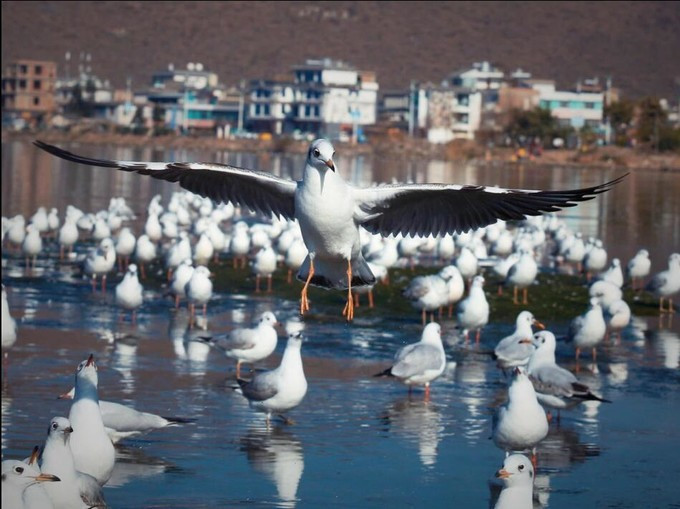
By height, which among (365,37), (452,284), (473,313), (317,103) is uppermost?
(365,37)

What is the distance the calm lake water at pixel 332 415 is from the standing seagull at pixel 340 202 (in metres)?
1.39

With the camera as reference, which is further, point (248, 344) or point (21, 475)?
point (248, 344)

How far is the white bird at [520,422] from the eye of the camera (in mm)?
10016

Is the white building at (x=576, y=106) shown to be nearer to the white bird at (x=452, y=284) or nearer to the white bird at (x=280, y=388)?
the white bird at (x=452, y=284)

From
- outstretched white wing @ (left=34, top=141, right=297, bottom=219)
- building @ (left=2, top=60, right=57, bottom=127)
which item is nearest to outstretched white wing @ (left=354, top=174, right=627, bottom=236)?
outstretched white wing @ (left=34, top=141, right=297, bottom=219)

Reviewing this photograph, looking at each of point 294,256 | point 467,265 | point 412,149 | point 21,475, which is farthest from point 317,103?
point 21,475

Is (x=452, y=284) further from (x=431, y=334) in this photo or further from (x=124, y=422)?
(x=124, y=422)

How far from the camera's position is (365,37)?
172 m

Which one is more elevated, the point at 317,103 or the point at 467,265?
the point at 317,103

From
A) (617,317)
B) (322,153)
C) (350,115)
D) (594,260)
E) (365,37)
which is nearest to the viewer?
(322,153)

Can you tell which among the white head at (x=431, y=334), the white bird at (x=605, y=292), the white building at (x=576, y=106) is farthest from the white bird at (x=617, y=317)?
the white building at (x=576, y=106)

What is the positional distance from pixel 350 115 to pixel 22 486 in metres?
106

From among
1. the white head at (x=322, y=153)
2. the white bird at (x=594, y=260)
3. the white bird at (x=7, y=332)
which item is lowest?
the white bird at (x=7, y=332)

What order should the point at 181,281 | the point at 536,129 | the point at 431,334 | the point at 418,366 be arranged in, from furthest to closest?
1. the point at 536,129
2. the point at 181,281
3. the point at 431,334
4. the point at 418,366
